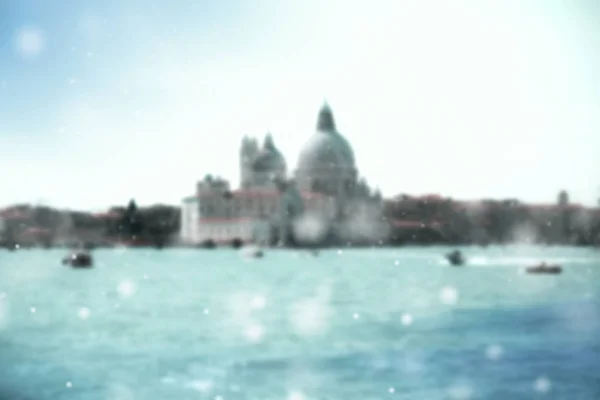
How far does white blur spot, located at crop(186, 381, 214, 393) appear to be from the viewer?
15.6ft

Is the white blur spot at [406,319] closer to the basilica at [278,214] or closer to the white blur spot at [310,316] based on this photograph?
the white blur spot at [310,316]

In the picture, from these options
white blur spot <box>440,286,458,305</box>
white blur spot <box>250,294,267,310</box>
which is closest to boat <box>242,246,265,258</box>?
white blur spot <box>440,286,458,305</box>

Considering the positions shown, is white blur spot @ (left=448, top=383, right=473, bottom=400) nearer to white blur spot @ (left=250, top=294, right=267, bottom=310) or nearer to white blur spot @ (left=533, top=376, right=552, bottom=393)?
white blur spot @ (left=533, top=376, right=552, bottom=393)

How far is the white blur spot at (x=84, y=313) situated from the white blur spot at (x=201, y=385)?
3.38 metres

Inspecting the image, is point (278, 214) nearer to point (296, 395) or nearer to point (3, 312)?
point (3, 312)

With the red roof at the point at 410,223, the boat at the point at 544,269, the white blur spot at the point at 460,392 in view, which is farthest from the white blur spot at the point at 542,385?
the red roof at the point at 410,223

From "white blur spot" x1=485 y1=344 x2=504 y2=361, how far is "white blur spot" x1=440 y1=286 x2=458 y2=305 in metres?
2.90

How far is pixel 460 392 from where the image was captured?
4.70m

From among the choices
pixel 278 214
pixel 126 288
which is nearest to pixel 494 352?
pixel 126 288

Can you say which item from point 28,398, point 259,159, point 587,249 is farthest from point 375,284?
point 28,398

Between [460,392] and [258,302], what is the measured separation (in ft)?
14.3

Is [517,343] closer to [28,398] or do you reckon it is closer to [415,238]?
[28,398]

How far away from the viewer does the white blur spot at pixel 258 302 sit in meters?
8.36

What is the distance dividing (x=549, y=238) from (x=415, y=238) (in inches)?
242
